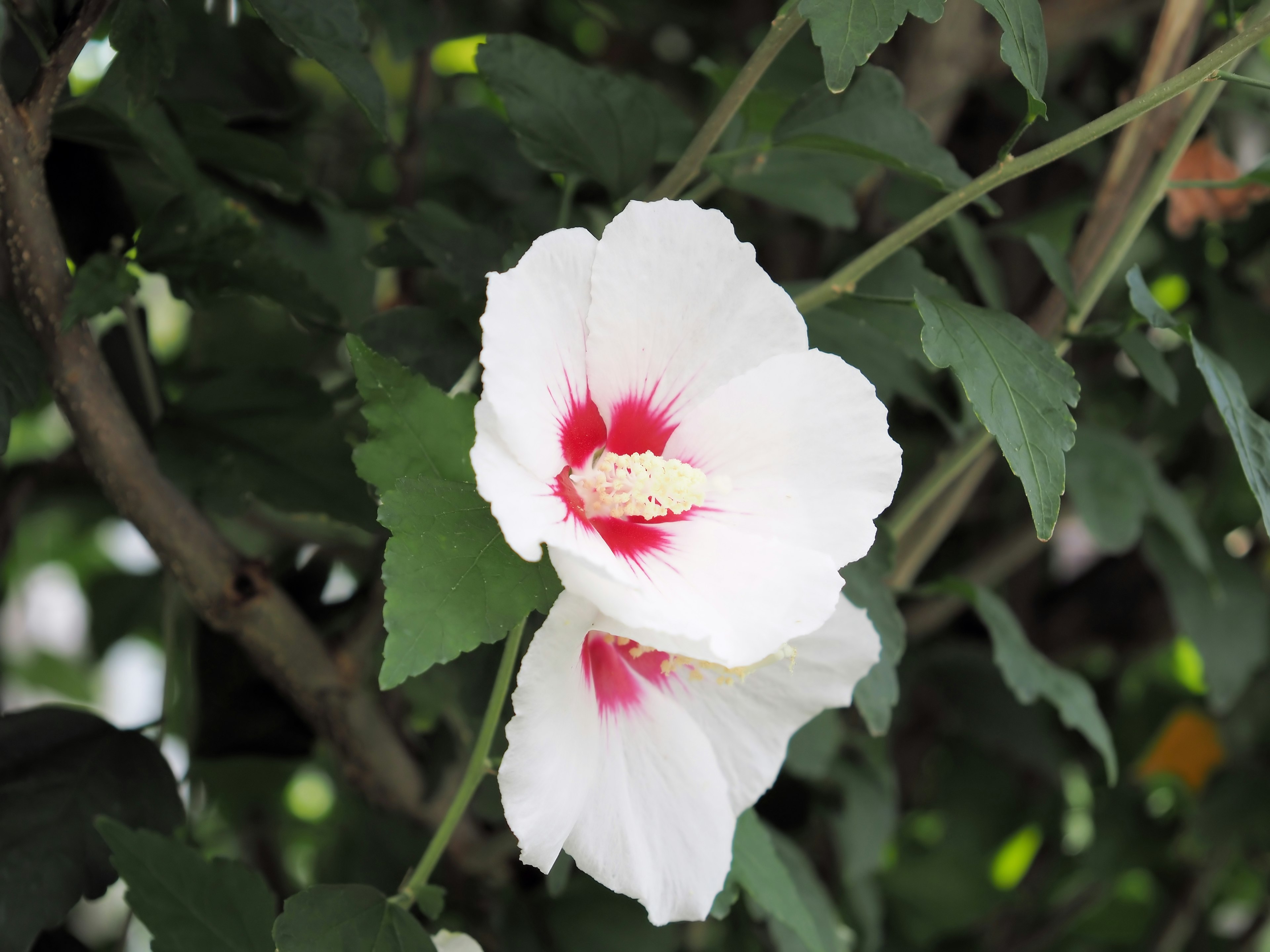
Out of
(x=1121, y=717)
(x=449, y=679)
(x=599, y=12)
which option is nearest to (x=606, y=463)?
(x=449, y=679)

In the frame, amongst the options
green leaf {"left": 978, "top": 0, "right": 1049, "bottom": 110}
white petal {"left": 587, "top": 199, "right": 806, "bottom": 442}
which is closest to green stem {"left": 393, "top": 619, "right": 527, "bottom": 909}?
white petal {"left": 587, "top": 199, "right": 806, "bottom": 442}

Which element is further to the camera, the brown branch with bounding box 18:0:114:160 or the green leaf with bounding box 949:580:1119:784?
the green leaf with bounding box 949:580:1119:784

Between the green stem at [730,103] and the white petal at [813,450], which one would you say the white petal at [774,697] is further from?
the green stem at [730,103]

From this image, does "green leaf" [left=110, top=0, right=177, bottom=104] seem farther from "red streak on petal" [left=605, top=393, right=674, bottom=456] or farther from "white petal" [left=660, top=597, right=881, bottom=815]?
"white petal" [left=660, top=597, right=881, bottom=815]

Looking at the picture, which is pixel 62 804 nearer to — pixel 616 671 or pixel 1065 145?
pixel 616 671

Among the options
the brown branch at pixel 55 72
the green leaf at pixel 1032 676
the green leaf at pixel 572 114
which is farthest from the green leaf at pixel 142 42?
the green leaf at pixel 1032 676

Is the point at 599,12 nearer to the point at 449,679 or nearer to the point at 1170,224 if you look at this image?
the point at 1170,224

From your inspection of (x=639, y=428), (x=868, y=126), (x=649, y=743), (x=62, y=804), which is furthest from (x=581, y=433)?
(x=62, y=804)
